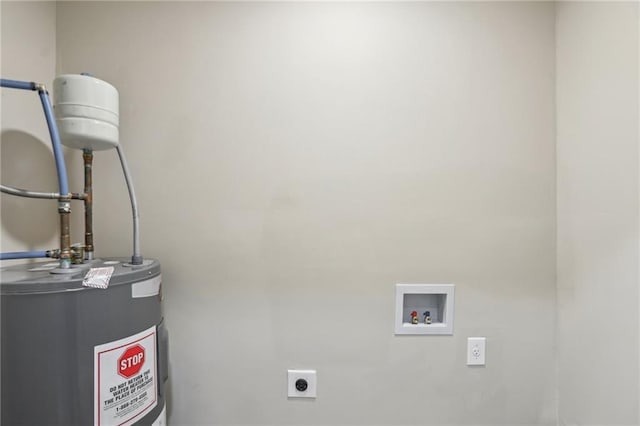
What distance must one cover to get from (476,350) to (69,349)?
1.27m

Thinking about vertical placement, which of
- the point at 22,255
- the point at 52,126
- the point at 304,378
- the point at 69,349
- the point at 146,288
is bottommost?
the point at 304,378

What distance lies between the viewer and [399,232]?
1.07 meters

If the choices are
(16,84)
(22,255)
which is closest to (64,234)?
(22,255)

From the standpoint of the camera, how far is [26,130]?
94 cm

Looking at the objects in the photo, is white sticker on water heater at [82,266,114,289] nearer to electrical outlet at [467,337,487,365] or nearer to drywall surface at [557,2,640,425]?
electrical outlet at [467,337,487,365]

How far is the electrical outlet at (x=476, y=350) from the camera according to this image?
1074 mm

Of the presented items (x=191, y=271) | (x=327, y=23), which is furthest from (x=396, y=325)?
(x=327, y=23)

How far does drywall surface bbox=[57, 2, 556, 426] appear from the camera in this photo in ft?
3.46

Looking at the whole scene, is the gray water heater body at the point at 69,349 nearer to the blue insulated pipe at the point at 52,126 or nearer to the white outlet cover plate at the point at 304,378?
the blue insulated pipe at the point at 52,126

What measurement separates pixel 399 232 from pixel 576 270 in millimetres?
618

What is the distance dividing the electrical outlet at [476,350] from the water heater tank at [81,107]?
55.8 inches

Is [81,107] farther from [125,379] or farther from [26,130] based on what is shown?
[125,379]

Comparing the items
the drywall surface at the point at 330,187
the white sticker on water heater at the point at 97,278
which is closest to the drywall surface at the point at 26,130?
the drywall surface at the point at 330,187

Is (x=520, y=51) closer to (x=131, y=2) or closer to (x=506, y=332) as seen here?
(x=506, y=332)
